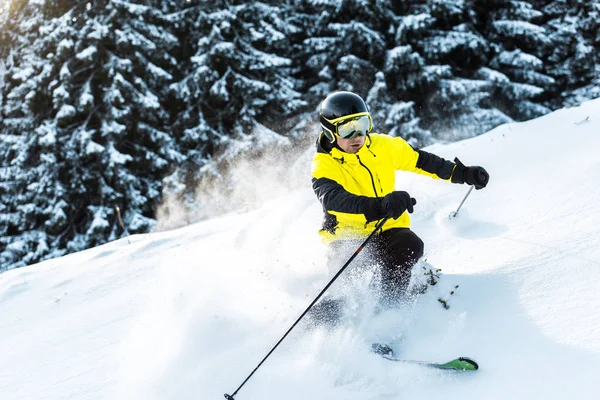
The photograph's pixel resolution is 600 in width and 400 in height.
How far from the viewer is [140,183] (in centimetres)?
1595

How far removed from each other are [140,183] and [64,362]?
12833 millimetres

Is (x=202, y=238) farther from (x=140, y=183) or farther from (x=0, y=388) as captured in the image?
(x=140, y=183)

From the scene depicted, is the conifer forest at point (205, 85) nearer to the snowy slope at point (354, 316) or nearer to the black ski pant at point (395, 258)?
the snowy slope at point (354, 316)

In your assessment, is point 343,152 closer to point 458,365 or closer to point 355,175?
point 355,175

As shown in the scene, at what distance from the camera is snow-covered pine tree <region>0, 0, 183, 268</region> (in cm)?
1502

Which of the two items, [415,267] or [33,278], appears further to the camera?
[33,278]

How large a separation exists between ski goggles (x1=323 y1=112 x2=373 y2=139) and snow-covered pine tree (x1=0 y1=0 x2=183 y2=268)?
1239 cm

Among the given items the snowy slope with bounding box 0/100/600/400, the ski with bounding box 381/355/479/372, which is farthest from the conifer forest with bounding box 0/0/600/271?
the ski with bounding box 381/355/479/372

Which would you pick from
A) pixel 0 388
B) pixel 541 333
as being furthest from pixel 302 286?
pixel 0 388

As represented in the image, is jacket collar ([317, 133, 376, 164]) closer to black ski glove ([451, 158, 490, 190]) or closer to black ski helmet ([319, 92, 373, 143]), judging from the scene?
black ski helmet ([319, 92, 373, 143])

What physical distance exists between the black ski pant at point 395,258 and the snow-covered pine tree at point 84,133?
1240 cm

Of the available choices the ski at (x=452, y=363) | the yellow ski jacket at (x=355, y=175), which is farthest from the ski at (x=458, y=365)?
the yellow ski jacket at (x=355, y=175)

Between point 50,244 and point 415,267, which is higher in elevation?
point 415,267

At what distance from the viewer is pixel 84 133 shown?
587 inches
